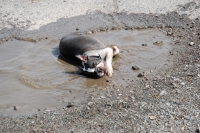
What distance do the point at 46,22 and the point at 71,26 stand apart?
94cm

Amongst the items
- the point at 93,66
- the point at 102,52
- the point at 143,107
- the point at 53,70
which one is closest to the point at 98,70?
the point at 93,66

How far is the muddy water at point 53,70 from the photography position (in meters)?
6.38

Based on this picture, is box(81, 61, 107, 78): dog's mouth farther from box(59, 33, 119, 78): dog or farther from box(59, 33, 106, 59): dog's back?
box(59, 33, 106, 59): dog's back

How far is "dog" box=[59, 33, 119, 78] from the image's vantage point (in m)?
6.92

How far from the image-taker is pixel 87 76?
708 centimetres

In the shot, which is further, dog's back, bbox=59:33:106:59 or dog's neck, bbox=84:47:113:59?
dog's back, bbox=59:33:106:59

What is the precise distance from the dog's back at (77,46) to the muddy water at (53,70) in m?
0.29

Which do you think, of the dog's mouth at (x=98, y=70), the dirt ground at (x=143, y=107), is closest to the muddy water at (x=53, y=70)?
the dog's mouth at (x=98, y=70)

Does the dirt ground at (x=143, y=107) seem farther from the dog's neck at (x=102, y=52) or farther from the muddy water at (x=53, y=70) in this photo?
the dog's neck at (x=102, y=52)

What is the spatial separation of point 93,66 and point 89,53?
84 centimetres

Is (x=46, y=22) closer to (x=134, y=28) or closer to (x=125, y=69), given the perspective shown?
(x=134, y=28)

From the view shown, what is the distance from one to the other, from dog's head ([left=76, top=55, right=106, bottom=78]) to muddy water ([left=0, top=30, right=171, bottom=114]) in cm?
14

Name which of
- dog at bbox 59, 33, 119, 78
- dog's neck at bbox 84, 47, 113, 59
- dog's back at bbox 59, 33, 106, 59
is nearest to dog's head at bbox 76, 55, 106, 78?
dog at bbox 59, 33, 119, 78

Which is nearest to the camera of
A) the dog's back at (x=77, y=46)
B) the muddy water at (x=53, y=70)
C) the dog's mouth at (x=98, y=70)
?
the muddy water at (x=53, y=70)
